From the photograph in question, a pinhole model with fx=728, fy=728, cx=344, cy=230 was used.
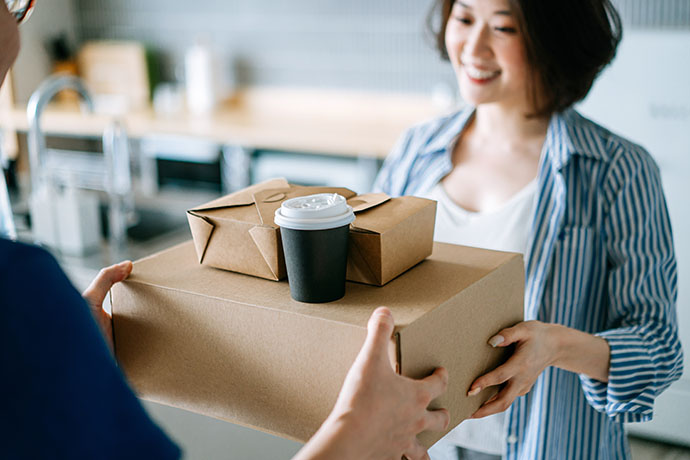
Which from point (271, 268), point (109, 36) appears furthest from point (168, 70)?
point (271, 268)

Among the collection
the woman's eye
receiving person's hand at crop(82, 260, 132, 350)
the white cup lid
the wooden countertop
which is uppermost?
the woman's eye

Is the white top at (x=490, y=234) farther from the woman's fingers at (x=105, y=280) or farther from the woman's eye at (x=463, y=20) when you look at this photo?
the woman's fingers at (x=105, y=280)

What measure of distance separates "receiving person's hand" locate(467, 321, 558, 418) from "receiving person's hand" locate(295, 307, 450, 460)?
0.16m

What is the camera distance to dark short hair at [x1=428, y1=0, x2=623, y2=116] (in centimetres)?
123

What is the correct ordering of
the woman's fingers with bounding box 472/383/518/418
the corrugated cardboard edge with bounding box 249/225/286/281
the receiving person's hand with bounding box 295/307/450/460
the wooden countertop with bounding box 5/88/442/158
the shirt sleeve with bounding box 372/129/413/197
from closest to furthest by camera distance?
Answer: the receiving person's hand with bounding box 295/307/450/460, the corrugated cardboard edge with bounding box 249/225/286/281, the woman's fingers with bounding box 472/383/518/418, the shirt sleeve with bounding box 372/129/413/197, the wooden countertop with bounding box 5/88/442/158

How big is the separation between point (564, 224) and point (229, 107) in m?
3.16

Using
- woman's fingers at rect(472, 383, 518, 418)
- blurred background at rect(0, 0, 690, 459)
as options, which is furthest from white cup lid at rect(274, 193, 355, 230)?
blurred background at rect(0, 0, 690, 459)

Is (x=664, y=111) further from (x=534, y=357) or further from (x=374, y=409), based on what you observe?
(x=374, y=409)

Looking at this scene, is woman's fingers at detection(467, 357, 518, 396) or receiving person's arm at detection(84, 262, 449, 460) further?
woman's fingers at detection(467, 357, 518, 396)

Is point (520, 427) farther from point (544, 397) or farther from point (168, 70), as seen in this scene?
point (168, 70)

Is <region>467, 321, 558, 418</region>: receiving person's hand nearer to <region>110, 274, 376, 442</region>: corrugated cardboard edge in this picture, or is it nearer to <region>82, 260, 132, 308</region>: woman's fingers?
<region>110, 274, 376, 442</region>: corrugated cardboard edge

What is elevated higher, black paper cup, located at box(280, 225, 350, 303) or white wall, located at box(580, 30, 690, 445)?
black paper cup, located at box(280, 225, 350, 303)

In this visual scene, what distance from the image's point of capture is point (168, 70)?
4.36m

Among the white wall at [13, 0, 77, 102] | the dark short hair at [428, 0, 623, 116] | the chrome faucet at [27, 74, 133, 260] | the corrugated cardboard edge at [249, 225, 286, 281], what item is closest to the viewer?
the corrugated cardboard edge at [249, 225, 286, 281]
